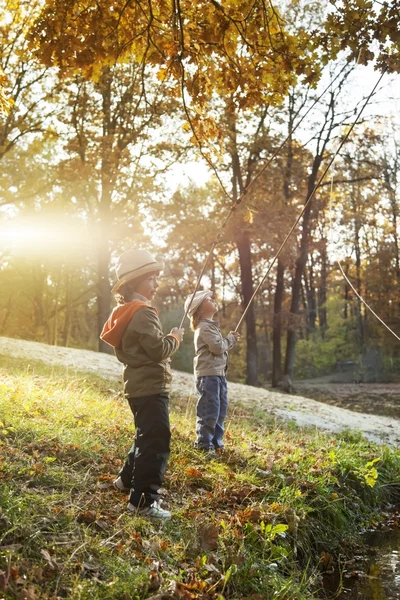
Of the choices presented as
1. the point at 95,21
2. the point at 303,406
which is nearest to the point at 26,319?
the point at 303,406

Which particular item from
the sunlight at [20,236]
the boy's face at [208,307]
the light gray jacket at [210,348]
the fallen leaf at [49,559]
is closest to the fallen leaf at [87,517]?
the fallen leaf at [49,559]

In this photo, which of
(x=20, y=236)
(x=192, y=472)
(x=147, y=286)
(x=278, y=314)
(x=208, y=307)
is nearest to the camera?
(x=147, y=286)

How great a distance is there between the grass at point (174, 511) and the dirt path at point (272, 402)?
281cm

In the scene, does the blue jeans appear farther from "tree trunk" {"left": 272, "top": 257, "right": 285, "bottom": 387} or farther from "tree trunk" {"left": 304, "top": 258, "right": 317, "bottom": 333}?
"tree trunk" {"left": 304, "top": 258, "right": 317, "bottom": 333}

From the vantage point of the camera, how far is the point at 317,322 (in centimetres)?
4144

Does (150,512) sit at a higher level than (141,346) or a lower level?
lower

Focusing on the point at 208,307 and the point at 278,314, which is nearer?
the point at 208,307

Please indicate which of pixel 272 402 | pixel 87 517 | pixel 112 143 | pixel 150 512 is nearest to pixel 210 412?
pixel 150 512

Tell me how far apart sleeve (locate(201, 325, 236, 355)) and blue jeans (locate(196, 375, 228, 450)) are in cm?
29

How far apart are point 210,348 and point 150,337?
1.87 metres

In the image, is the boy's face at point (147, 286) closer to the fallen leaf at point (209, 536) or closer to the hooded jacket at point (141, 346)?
the hooded jacket at point (141, 346)

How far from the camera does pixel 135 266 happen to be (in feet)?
14.8

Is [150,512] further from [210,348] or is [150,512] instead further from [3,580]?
[210,348]

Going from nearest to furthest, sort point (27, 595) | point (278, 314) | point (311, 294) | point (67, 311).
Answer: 1. point (27, 595)
2. point (278, 314)
3. point (67, 311)
4. point (311, 294)
